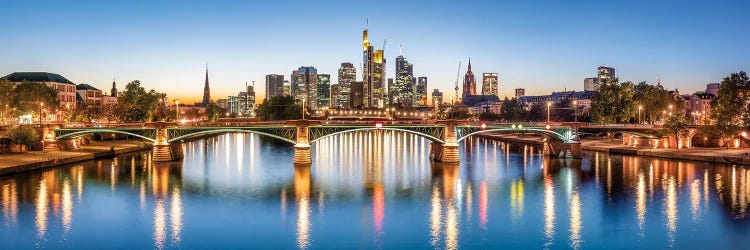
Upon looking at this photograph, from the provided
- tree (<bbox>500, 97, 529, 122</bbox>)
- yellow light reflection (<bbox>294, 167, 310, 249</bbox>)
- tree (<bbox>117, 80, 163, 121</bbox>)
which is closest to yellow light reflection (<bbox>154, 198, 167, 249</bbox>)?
yellow light reflection (<bbox>294, 167, 310, 249</bbox>)

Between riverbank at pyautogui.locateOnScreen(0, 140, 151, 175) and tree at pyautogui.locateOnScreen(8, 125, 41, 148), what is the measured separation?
1488 mm

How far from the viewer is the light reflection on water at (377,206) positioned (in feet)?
139

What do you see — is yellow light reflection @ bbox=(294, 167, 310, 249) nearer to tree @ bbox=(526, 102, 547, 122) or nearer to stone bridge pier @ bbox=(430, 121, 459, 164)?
stone bridge pier @ bbox=(430, 121, 459, 164)

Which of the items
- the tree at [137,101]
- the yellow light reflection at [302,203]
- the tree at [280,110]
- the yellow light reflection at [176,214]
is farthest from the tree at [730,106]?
the tree at [280,110]

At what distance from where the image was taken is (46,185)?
61.4m

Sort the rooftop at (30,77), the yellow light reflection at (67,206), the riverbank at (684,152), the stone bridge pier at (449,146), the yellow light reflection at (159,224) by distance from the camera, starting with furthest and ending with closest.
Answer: the rooftop at (30,77)
the stone bridge pier at (449,146)
the riverbank at (684,152)
the yellow light reflection at (67,206)
the yellow light reflection at (159,224)

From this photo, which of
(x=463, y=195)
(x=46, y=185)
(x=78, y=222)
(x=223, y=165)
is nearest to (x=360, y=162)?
(x=223, y=165)

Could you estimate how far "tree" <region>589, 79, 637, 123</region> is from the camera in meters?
120

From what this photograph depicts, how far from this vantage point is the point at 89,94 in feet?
570

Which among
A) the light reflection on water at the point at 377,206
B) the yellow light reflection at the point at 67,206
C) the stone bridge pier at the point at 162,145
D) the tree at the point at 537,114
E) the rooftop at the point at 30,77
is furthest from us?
the tree at the point at 537,114

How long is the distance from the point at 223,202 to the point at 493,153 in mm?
60302

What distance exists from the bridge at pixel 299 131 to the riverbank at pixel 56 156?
3.25 meters

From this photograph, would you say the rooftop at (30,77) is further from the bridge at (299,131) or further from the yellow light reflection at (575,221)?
the yellow light reflection at (575,221)

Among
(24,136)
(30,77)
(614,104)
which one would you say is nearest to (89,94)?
(30,77)
